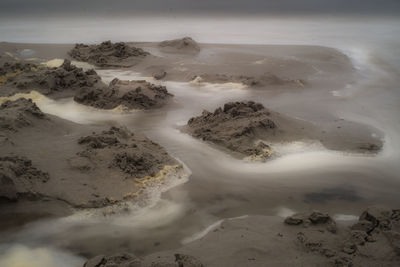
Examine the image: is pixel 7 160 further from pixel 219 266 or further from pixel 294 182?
pixel 294 182

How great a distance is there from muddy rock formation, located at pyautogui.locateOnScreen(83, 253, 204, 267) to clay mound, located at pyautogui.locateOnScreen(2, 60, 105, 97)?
145 inches

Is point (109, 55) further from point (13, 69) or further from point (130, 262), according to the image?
point (130, 262)

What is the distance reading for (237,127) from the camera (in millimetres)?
3809

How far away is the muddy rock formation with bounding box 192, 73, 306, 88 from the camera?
19.0 ft

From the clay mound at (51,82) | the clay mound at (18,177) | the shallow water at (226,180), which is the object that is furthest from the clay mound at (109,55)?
the clay mound at (18,177)

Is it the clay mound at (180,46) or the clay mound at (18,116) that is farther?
the clay mound at (180,46)

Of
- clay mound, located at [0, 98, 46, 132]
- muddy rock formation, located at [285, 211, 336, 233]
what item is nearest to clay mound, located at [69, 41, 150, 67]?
clay mound, located at [0, 98, 46, 132]

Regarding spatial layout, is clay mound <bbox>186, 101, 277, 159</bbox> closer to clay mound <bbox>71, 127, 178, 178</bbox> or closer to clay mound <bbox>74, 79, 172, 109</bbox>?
clay mound <bbox>71, 127, 178, 178</bbox>

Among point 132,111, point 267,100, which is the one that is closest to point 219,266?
point 132,111

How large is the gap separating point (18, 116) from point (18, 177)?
1063 mm

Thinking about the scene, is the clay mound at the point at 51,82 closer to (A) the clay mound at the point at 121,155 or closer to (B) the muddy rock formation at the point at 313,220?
(A) the clay mound at the point at 121,155

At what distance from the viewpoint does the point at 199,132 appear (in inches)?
155

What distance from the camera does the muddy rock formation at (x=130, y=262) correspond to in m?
1.90

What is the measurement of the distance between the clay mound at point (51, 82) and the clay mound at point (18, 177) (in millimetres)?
2628
